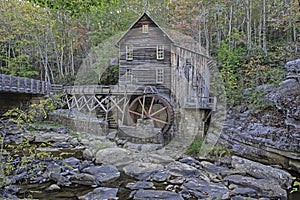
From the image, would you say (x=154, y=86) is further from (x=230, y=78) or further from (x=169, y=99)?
(x=230, y=78)

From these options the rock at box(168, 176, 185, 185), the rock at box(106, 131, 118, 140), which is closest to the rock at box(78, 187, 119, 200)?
the rock at box(168, 176, 185, 185)

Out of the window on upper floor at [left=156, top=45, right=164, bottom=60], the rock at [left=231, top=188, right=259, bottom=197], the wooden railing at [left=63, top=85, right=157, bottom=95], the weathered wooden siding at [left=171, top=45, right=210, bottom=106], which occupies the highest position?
the window on upper floor at [left=156, top=45, right=164, bottom=60]

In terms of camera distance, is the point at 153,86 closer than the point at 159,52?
Yes

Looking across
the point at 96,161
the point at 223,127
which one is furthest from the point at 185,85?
the point at 96,161

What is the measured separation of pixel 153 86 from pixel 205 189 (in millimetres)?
8019

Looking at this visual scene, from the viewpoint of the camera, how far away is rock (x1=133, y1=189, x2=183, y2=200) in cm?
504

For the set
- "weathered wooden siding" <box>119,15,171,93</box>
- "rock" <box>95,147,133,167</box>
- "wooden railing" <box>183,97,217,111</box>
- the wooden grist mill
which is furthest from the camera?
"weathered wooden siding" <box>119,15,171,93</box>

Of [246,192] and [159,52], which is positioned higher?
[159,52]

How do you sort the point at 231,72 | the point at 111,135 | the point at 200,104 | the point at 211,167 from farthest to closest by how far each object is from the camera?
the point at 231,72, the point at 111,135, the point at 200,104, the point at 211,167

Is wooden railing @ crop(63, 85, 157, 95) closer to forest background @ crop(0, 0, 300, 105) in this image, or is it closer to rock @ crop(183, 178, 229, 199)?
forest background @ crop(0, 0, 300, 105)

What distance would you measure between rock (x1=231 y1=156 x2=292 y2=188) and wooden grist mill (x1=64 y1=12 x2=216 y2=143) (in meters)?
4.09

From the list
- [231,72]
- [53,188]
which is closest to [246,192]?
[53,188]

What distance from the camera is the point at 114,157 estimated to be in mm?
7738

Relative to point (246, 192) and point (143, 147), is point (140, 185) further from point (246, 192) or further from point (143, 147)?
point (143, 147)
